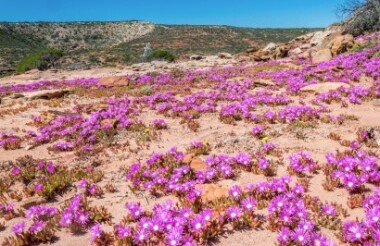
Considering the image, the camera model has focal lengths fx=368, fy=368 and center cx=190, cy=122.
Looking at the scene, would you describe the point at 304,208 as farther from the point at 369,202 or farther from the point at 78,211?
the point at 78,211

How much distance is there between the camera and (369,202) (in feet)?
20.9

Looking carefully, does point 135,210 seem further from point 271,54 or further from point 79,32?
point 79,32

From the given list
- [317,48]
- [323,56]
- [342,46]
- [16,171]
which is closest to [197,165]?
[16,171]

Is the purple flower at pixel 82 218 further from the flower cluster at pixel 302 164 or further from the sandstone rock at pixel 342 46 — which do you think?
the sandstone rock at pixel 342 46

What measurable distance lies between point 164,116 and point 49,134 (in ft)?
14.9

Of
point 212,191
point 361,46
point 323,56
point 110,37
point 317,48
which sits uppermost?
point 110,37

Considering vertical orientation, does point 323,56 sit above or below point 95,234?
above

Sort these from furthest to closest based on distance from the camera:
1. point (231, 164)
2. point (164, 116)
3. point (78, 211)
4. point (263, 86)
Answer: point (263, 86)
point (164, 116)
point (231, 164)
point (78, 211)

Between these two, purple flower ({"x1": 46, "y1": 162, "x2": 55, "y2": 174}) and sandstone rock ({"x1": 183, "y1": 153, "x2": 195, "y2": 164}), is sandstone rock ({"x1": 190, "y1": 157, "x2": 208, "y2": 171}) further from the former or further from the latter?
purple flower ({"x1": 46, "y1": 162, "x2": 55, "y2": 174})

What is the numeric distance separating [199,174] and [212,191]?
3.03 ft

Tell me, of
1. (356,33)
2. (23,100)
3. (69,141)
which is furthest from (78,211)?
(356,33)

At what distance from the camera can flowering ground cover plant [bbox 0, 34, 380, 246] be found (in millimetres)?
6090

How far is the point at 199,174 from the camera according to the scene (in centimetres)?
826

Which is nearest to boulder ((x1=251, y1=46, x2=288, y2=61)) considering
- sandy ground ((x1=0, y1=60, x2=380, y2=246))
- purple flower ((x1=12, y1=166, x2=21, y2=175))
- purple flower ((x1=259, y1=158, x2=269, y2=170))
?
sandy ground ((x1=0, y1=60, x2=380, y2=246))
